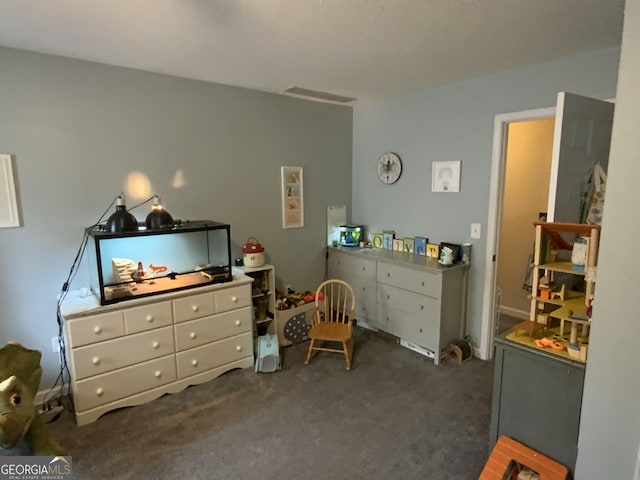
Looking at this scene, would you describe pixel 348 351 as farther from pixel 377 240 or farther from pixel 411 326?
pixel 377 240

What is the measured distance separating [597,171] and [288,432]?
2287mm

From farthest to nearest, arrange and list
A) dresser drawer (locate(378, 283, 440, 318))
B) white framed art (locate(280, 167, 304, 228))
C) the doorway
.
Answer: the doorway, white framed art (locate(280, 167, 304, 228)), dresser drawer (locate(378, 283, 440, 318))

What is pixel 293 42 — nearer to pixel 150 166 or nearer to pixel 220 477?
pixel 150 166

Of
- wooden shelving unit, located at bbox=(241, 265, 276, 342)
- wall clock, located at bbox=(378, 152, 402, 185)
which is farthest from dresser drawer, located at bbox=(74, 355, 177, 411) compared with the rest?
wall clock, located at bbox=(378, 152, 402, 185)

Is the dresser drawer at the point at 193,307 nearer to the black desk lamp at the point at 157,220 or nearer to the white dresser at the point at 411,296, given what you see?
the black desk lamp at the point at 157,220

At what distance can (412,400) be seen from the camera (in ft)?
8.64

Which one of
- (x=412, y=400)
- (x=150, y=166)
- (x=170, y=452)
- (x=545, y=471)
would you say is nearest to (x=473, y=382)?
(x=412, y=400)

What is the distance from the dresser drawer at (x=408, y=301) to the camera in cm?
312

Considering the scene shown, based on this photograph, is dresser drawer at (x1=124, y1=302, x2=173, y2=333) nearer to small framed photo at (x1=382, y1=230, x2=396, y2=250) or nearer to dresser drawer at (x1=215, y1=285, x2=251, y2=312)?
dresser drawer at (x1=215, y1=285, x2=251, y2=312)

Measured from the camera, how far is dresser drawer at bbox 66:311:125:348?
7.47 feet

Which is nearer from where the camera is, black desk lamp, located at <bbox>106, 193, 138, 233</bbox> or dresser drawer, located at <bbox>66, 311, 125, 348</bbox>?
dresser drawer, located at <bbox>66, 311, 125, 348</bbox>

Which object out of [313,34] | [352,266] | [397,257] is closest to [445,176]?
[397,257]

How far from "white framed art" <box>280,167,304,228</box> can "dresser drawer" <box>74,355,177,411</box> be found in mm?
1680

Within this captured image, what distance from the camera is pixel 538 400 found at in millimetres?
1713
